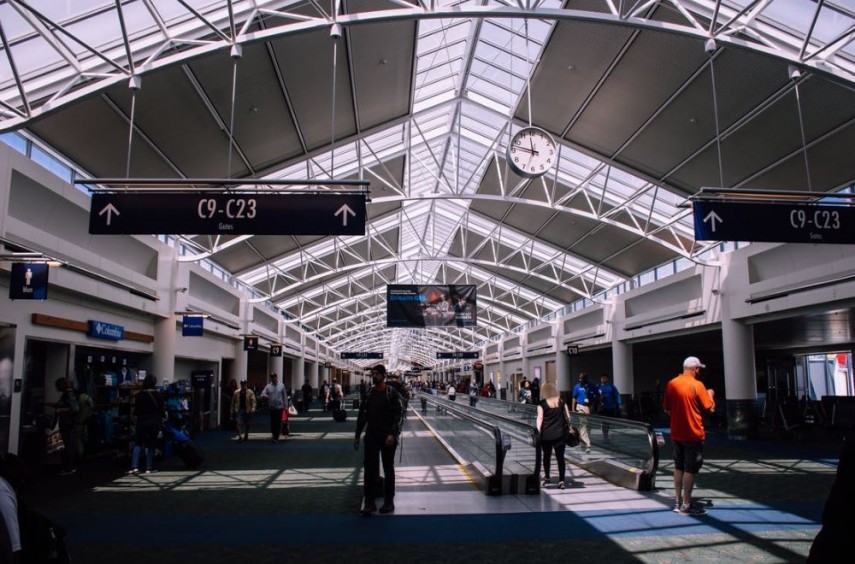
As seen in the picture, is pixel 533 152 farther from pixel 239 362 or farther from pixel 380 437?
pixel 239 362

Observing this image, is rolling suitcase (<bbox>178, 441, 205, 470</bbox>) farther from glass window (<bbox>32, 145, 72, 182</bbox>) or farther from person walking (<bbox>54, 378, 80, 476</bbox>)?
glass window (<bbox>32, 145, 72, 182</bbox>)

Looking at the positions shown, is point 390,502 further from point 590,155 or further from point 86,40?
point 590,155

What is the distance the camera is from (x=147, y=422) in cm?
1141

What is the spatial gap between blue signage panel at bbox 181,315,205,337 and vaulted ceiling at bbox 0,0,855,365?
230 cm

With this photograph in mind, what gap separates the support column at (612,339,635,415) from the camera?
27.4 m

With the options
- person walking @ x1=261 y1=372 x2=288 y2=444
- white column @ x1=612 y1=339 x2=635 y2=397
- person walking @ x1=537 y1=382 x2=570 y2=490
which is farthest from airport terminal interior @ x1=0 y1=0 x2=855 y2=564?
white column @ x1=612 y1=339 x2=635 y2=397

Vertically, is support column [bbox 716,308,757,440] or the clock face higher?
the clock face

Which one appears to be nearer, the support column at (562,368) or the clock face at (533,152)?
the clock face at (533,152)

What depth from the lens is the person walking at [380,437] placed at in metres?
7.69

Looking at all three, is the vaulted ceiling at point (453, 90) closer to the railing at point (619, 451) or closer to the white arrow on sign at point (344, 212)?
the white arrow on sign at point (344, 212)

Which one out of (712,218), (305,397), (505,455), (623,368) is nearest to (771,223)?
(712,218)

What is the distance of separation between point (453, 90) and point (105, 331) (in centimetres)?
1198

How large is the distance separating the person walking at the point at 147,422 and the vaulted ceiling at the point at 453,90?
407cm

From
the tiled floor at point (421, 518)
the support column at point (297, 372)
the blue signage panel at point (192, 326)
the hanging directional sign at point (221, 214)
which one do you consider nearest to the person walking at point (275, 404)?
the blue signage panel at point (192, 326)
